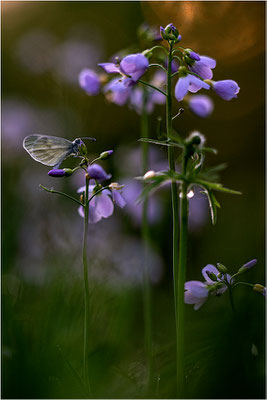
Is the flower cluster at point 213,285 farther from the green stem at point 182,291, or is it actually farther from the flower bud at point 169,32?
the flower bud at point 169,32

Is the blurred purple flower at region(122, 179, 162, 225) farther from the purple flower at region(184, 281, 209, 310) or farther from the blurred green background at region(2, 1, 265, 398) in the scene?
the purple flower at region(184, 281, 209, 310)

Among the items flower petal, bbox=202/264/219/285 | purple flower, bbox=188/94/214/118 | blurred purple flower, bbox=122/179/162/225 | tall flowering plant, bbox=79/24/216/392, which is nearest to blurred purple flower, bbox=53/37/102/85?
tall flowering plant, bbox=79/24/216/392

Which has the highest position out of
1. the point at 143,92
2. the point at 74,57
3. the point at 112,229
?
the point at 74,57

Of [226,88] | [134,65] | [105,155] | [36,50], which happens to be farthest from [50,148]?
[36,50]

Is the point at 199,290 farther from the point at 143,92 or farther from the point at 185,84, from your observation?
the point at 143,92

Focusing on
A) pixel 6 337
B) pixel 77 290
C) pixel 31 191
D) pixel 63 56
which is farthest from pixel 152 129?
pixel 6 337

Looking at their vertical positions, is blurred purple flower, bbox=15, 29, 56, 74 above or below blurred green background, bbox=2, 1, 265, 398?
above
